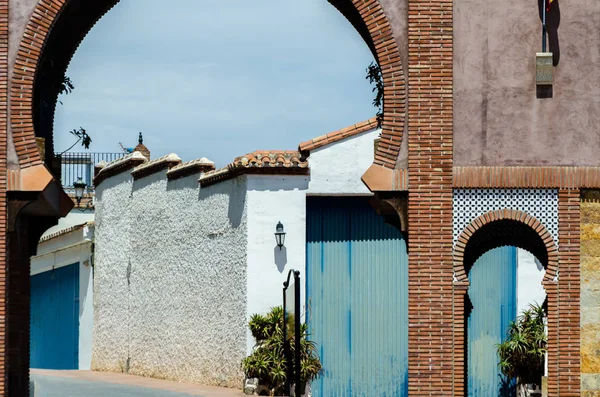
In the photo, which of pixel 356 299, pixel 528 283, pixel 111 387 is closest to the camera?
pixel 111 387

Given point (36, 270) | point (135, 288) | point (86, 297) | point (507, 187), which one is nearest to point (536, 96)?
point (507, 187)

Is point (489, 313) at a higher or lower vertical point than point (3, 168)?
lower

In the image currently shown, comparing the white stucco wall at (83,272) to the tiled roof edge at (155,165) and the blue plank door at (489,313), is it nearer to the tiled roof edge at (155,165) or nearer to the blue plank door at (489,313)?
the tiled roof edge at (155,165)

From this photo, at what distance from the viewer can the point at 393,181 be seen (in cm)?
1839

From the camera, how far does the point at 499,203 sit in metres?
18.3

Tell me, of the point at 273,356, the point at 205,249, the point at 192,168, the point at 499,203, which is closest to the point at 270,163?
the point at 205,249

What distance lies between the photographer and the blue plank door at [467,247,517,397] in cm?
2697

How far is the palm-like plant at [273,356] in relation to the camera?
975 inches

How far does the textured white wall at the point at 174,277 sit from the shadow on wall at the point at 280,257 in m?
0.57

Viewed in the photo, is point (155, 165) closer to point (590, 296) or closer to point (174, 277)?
point (174, 277)

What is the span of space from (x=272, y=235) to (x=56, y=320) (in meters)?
10.7

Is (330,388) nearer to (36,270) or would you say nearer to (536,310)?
(536,310)

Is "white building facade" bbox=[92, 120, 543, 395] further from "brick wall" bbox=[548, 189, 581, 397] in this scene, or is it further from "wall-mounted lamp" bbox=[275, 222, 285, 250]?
"brick wall" bbox=[548, 189, 581, 397]

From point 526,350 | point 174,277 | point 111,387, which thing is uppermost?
point 174,277
